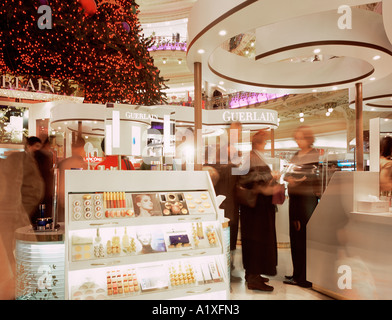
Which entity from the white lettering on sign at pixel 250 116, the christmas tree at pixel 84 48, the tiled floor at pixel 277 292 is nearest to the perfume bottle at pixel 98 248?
the tiled floor at pixel 277 292

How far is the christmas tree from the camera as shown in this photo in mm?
5746

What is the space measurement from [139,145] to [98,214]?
591cm

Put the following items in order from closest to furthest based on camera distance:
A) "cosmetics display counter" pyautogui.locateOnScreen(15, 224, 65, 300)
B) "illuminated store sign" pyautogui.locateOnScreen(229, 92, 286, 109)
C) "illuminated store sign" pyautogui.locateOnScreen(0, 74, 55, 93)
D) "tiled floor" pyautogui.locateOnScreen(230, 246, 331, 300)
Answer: "cosmetics display counter" pyautogui.locateOnScreen(15, 224, 65, 300), "tiled floor" pyautogui.locateOnScreen(230, 246, 331, 300), "illuminated store sign" pyautogui.locateOnScreen(0, 74, 55, 93), "illuminated store sign" pyautogui.locateOnScreen(229, 92, 286, 109)

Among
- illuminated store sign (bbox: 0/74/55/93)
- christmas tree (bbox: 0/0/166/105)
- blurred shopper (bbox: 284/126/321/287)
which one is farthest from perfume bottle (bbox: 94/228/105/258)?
illuminated store sign (bbox: 0/74/55/93)

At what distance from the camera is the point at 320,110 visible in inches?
448

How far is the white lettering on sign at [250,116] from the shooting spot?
9.23 meters

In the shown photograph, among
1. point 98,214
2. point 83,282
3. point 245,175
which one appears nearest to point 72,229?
point 98,214

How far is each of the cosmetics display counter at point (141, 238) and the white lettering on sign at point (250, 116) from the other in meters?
7.24

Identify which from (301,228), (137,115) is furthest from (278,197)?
(137,115)

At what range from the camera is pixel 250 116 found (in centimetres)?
924

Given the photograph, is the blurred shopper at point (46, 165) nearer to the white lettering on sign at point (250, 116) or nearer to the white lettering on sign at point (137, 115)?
the white lettering on sign at point (137, 115)

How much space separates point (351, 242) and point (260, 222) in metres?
0.95

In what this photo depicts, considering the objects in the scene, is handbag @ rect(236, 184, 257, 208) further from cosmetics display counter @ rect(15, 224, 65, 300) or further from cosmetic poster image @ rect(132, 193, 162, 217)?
cosmetics display counter @ rect(15, 224, 65, 300)
